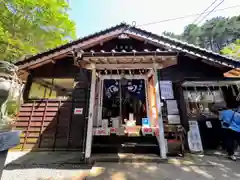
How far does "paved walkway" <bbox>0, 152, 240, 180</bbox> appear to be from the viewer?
2.70m

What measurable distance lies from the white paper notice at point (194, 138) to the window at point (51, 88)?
5.73 m

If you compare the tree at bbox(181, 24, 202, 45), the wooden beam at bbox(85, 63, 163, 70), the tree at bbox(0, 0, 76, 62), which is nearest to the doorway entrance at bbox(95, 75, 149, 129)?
the wooden beam at bbox(85, 63, 163, 70)

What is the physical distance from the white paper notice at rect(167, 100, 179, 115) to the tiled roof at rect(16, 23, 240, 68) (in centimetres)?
216

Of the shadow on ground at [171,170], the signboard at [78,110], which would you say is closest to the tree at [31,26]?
the signboard at [78,110]

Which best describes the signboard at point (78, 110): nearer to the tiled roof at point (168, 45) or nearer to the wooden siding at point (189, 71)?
the tiled roof at point (168, 45)

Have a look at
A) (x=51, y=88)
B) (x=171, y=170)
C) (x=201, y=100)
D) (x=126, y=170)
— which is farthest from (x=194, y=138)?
(x=51, y=88)

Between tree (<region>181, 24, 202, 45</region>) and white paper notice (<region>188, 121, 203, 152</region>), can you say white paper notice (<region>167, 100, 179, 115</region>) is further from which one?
tree (<region>181, 24, 202, 45</region>)

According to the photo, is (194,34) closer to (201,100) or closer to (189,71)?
(189,71)

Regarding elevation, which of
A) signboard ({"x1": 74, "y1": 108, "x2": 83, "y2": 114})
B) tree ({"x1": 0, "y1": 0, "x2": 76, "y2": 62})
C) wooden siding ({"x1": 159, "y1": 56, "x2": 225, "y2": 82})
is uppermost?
tree ({"x1": 0, "y1": 0, "x2": 76, "y2": 62})

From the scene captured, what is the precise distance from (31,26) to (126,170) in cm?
→ 1184

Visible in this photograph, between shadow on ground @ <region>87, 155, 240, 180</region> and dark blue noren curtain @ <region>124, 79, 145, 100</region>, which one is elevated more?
dark blue noren curtain @ <region>124, 79, 145, 100</region>

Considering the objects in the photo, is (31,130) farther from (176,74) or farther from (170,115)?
(176,74)

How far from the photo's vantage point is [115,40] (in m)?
6.11

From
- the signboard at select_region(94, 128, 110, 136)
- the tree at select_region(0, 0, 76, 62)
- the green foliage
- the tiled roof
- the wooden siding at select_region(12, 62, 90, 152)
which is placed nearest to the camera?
the signboard at select_region(94, 128, 110, 136)
